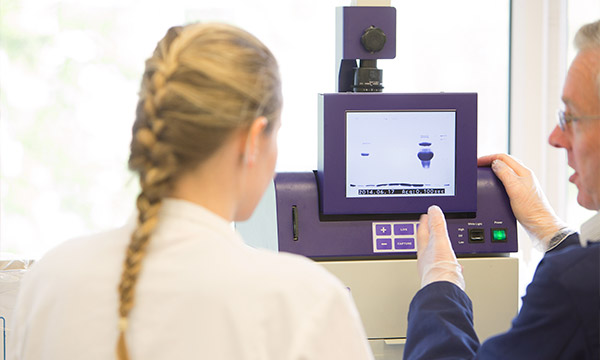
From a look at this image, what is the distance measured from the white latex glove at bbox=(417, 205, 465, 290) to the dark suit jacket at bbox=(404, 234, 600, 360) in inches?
4.8

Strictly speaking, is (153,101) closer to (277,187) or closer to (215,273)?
(215,273)

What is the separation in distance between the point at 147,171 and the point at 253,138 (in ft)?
0.46

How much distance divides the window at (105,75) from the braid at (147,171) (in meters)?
1.59

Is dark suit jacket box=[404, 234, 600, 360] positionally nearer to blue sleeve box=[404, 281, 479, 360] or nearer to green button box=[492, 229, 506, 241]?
blue sleeve box=[404, 281, 479, 360]

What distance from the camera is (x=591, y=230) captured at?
1.20 metres

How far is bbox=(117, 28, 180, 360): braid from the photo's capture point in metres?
0.78

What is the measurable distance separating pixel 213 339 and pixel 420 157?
2.73 ft

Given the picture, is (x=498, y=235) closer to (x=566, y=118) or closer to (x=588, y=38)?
(x=566, y=118)

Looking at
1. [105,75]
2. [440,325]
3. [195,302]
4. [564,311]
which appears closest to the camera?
[195,302]

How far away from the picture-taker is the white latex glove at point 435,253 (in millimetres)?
1400

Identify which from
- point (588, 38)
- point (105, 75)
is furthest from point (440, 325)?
point (105, 75)

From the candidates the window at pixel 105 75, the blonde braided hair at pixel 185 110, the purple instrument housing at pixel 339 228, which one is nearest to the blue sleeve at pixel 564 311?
the purple instrument housing at pixel 339 228

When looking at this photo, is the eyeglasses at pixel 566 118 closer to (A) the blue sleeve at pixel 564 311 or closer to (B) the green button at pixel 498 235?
(A) the blue sleeve at pixel 564 311

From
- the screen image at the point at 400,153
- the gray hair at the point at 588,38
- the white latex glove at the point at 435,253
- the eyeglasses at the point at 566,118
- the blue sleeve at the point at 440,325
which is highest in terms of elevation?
the gray hair at the point at 588,38
